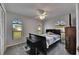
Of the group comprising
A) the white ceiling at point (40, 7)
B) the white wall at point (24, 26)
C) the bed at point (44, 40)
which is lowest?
the bed at point (44, 40)

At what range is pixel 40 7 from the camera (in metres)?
1.49

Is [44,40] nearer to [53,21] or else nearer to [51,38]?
[51,38]

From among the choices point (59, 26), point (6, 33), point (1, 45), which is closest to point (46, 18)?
point (59, 26)

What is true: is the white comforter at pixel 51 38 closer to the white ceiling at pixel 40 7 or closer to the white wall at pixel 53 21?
the white wall at pixel 53 21

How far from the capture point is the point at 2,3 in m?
1.34

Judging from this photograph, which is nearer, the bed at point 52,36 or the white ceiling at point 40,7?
the white ceiling at point 40,7

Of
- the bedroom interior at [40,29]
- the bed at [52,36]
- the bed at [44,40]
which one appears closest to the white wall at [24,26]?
the bedroom interior at [40,29]

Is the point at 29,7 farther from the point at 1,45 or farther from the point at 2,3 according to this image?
the point at 1,45

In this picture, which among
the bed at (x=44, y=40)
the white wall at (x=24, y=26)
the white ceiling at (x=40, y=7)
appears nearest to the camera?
the white ceiling at (x=40, y=7)

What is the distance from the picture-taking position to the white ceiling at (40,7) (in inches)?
56.2

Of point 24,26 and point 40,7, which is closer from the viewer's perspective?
point 40,7

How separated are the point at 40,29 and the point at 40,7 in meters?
0.42

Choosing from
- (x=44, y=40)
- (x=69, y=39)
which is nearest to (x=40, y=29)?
(x=44, y=40)

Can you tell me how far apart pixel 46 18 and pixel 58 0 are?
441 millimetres
